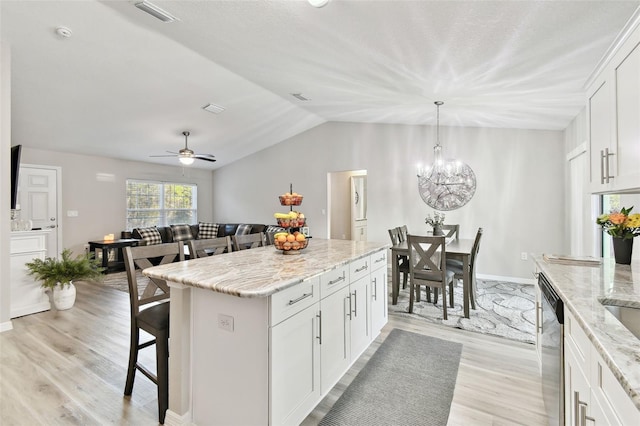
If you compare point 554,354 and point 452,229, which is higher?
point 452,229

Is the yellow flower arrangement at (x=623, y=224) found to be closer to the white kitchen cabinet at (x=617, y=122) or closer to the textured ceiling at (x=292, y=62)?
the white kitchen cabinet at (x=617, y=122)

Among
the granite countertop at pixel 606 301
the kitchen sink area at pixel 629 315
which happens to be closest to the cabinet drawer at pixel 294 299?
the granite countertop at pixel 606 301

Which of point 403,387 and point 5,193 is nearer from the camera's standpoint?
point 403,387

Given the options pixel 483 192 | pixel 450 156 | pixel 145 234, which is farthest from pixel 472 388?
pixel 145 234

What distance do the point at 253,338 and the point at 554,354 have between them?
→ 1.55 m

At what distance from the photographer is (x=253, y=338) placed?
4.87 ft

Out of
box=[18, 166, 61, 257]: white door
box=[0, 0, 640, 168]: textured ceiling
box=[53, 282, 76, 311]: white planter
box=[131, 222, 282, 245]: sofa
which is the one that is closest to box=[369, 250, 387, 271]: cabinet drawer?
box=[0, 0, 640, 168]: textured ceiling

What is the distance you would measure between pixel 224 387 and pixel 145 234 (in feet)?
20.0

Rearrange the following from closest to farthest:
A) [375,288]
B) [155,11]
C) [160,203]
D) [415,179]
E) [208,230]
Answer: [155,11] → [375,288] → [415,179] → [160,203] → [208,230]

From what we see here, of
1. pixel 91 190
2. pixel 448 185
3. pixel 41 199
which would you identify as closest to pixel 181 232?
pixel 91 190

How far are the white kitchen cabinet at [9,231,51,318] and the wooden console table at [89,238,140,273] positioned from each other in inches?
82.5

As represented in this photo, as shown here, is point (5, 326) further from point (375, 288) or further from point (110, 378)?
point (375, 288)

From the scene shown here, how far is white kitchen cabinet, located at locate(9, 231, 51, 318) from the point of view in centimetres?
357

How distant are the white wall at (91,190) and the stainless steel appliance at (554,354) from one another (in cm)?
743
